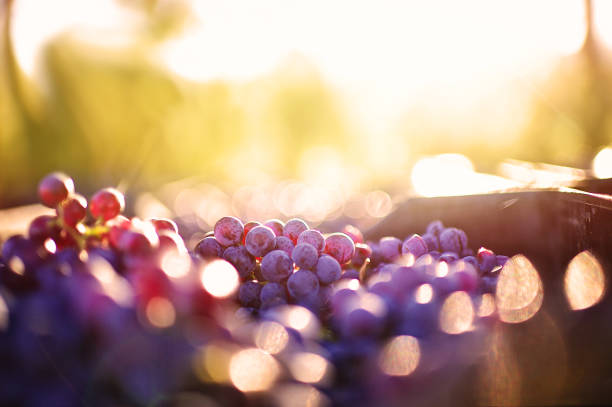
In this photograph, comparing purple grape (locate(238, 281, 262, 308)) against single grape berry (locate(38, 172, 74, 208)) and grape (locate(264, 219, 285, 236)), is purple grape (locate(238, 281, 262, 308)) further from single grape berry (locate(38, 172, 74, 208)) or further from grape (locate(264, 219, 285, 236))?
single grape berry (locate(38, 172, 74, 208))

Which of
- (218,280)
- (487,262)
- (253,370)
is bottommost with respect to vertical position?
(253,370)

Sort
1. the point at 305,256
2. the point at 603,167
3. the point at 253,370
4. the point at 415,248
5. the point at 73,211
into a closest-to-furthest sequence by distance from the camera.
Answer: the point at 253,370 < the point at 73,211 < the point at 305,256 < the point at 415,248 < the point at 603,167

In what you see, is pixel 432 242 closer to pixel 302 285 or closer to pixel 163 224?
pixel 302 285

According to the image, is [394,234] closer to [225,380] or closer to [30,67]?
[225,380]

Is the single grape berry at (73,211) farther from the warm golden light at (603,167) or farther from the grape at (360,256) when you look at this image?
the warm golden light at (603,167)

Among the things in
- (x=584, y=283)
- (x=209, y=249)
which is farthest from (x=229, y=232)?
(x=584, y=283)

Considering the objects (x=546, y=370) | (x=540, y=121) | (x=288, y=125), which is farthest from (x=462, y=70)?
(x=546, y=370)

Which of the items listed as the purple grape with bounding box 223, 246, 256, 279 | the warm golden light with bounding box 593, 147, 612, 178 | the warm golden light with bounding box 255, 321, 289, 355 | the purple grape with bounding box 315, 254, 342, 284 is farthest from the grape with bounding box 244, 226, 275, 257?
the warm golden light with bounding box 593, 147, 612, 178

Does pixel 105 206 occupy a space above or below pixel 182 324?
above
